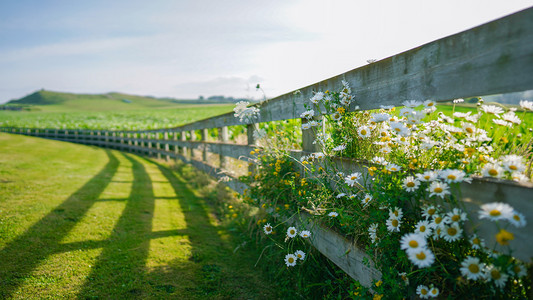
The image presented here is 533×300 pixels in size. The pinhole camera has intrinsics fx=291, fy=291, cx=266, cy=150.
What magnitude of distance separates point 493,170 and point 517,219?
0.78 ft

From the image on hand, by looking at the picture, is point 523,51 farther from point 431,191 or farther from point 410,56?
point 431,191

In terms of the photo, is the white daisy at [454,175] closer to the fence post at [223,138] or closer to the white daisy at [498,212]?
the white daisy at [498,212]

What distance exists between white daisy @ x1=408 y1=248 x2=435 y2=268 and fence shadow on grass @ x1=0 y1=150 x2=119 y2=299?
8.38 feet

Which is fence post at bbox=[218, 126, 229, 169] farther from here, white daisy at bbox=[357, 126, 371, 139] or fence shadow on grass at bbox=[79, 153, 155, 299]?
white daisy at bbox=[357, 126, 371, 139]

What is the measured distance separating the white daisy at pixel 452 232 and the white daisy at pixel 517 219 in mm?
205

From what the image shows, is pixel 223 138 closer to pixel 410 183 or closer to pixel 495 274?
pixel 410 183

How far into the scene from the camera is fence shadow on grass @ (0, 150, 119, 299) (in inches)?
86.7

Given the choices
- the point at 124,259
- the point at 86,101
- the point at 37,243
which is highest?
the point at 86,101

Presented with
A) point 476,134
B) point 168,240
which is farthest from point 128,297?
A: point 476,134

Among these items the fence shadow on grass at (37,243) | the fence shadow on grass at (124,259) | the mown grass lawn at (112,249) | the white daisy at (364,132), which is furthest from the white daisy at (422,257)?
the fence shadow on grass at (37,243)

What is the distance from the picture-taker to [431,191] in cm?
134

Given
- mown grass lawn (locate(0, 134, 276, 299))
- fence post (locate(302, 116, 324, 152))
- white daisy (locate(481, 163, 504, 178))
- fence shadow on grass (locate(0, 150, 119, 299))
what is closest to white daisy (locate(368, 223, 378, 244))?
white daisy (locate(481, 163, 504, 178))

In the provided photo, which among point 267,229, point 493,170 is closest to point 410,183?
point 493,170

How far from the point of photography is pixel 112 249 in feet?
9.45
